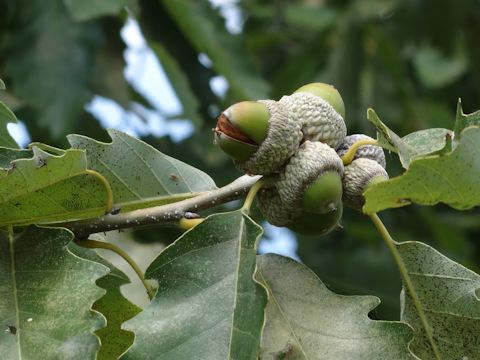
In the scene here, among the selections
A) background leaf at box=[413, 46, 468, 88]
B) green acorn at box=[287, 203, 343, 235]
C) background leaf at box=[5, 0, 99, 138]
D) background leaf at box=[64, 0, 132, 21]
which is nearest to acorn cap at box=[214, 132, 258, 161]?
green acorn at box=[287, 203, 343, 235]

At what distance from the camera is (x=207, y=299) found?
104 cm

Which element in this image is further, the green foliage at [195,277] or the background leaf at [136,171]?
the background leaf at [136,171]

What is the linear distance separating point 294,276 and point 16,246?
1.15 feet

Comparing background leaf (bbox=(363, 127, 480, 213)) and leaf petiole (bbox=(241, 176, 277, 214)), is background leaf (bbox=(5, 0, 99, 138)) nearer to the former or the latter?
leaf petiole (bbox=(241, 176, 277, 214))

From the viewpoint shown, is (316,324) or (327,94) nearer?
Answer: (316,324)

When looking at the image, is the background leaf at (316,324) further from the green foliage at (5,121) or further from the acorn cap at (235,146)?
the green foliage at (5,121)

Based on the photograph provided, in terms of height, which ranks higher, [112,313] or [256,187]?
[256,187]

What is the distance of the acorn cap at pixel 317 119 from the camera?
3.84 feet

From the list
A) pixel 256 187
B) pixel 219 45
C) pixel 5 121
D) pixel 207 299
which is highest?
pixel 219 45

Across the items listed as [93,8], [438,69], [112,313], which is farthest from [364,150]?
[438,69]

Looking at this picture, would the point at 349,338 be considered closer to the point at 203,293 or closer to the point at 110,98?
the point at 203,293

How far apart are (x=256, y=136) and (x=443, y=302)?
321mm

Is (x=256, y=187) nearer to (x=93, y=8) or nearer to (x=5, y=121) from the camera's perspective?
(x=5, y=121)

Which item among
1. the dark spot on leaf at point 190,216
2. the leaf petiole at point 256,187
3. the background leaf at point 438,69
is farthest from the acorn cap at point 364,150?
the background leaf at point 438,69
